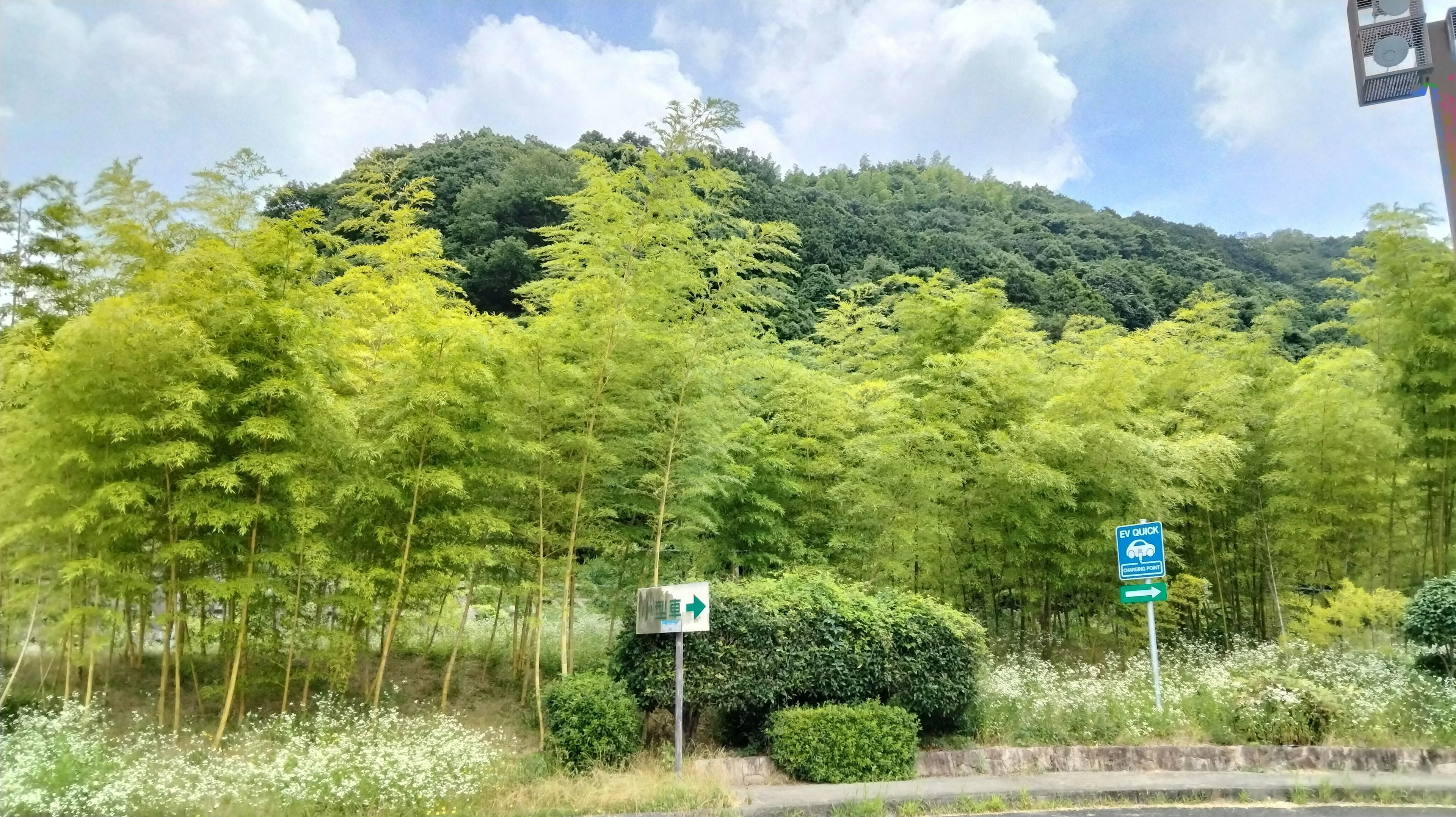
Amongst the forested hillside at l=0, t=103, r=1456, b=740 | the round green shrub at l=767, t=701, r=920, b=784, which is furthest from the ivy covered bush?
the forested hillside at l=0, t=103, r=1456, b=740

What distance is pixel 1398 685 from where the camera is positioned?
313 inches

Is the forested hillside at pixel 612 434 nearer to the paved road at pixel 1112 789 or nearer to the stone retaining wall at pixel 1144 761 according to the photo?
the stone retaining wall at pixel 1144 761

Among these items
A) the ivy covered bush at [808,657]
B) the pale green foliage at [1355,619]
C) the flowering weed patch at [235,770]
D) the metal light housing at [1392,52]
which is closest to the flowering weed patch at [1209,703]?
the pale green foliage at [1355,619]

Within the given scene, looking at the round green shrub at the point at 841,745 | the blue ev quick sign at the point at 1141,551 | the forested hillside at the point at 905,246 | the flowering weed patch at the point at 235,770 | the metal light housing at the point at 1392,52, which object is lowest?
the round green shrub at the point at 841,745

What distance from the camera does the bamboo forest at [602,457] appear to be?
19.9ft

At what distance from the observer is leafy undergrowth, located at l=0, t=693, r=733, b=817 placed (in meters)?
5.11

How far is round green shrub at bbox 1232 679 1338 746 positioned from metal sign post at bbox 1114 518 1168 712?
749mm

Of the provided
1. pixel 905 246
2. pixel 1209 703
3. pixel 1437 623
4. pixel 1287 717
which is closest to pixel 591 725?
pixel 1209 703

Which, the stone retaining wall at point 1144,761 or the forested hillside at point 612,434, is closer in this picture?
the forested hillside at point 612,434

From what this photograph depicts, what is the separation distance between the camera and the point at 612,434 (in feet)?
26.3

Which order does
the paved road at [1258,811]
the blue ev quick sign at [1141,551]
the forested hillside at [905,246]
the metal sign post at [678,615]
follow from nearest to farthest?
the paved road at [1258,811]
the metal sign post at [678,615]
the blue ev quick sign at [1141,551]
the forested hillside at [905,246]

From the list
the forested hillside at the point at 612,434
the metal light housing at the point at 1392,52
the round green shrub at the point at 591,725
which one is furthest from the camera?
the round green shrub at the point at 591,725

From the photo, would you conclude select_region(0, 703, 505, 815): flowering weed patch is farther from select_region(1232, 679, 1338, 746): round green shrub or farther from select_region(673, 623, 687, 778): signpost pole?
select_region(1232, 679, 1338, 746): round green shrub

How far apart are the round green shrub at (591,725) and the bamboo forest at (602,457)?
0.69 metres
